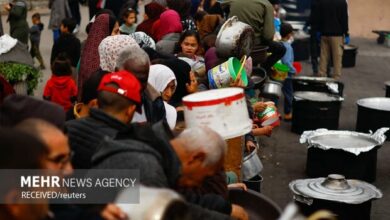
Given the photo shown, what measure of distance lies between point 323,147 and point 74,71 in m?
3.40

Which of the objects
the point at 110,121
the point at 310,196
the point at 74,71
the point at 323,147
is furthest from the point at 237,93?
the point at 74,71

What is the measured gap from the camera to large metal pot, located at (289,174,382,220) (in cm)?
627

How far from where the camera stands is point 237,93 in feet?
13.5

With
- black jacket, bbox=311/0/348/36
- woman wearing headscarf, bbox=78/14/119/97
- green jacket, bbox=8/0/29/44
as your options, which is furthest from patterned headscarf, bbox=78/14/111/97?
black jacket, bbox=311/0/348/36

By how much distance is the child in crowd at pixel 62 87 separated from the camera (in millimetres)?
7965

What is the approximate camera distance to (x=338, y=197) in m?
6.27

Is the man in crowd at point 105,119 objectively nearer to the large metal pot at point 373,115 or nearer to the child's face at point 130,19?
the child's face at point 130,19

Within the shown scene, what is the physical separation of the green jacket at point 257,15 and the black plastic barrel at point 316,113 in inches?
62.3

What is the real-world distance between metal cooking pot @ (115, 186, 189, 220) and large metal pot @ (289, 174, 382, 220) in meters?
3.70

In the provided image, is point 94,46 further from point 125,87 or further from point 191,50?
point 125,87

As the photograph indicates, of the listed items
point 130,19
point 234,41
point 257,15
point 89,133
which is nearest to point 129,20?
point 130,19

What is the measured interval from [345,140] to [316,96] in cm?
231

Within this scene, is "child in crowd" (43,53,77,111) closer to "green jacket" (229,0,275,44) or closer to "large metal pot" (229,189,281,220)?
"green jacket" (229,0,275,44)

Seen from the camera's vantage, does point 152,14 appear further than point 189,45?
Yes
